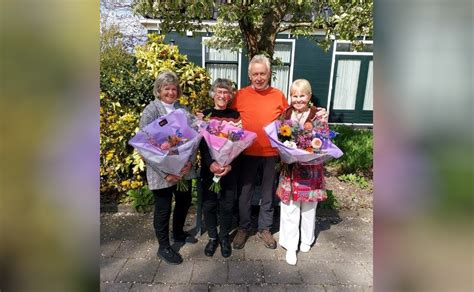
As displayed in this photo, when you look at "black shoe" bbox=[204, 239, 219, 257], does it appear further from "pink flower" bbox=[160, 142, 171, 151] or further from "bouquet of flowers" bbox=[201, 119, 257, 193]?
"pink flower" bbox=[160, 142, 171, 151]

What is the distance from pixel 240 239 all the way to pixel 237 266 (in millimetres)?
385

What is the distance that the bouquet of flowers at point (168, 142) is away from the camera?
2.75m

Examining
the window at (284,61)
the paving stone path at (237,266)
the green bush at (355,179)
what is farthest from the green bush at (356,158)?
the window at (284,61)

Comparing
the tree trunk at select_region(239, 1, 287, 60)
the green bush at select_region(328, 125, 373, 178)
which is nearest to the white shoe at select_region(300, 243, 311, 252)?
the tree trunk at select_region(239, 1, 287, 60)

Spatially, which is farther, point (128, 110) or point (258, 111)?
point (128, 110)

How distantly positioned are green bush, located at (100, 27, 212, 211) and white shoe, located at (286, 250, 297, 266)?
2.08 metres

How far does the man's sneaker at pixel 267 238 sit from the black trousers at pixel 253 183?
49 mm

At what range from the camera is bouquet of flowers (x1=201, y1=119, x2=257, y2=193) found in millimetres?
2934

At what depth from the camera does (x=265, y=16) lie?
4273mm

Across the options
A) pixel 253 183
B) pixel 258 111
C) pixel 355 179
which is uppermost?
pixel 258 111

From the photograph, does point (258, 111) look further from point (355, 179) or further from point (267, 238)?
point (355, 179)

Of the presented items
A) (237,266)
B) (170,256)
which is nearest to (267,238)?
(237,266)

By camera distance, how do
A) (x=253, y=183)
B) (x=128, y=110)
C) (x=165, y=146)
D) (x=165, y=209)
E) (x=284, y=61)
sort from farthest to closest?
(x=284, y=61) < (x=128, y=110) < (x=253, y=183) < (x=165, y=209) < (x=165, y=146)
